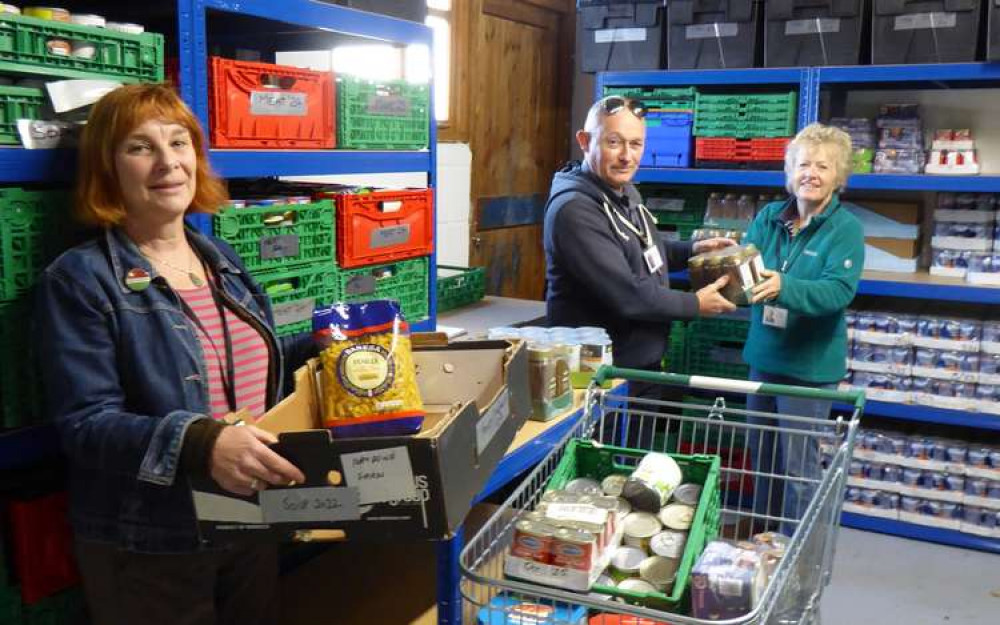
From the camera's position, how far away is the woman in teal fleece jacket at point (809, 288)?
3.28m

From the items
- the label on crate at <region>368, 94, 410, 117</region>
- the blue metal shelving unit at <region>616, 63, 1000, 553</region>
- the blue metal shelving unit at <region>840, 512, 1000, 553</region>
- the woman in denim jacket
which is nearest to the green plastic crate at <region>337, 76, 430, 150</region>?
the label on crate at <region>368, 94, 410, 117</region>

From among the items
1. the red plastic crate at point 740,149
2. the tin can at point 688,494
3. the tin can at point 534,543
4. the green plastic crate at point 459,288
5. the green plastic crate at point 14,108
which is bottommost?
the tin can at point 688,494

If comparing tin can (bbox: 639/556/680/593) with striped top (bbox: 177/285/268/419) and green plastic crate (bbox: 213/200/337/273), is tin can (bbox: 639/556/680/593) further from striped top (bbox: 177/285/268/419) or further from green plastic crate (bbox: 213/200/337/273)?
green plastic crate (bbox: 213/200/337/273)

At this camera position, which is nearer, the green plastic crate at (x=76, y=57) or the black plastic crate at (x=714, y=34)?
the green plastic crate at (x=76, y=57)

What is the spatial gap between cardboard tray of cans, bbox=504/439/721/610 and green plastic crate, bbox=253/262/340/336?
0.89 meters

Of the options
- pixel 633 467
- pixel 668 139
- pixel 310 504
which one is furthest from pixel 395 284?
pixel 668 139

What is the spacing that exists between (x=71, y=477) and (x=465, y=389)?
0.75m

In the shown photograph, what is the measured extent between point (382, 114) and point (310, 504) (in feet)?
5.11

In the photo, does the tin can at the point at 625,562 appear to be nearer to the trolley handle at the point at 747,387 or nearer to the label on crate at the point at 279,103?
the trolley handle at the point at 747,387

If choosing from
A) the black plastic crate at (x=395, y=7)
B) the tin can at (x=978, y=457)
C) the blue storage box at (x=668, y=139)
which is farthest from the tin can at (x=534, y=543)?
the blue storage box at (x=668, y=139)

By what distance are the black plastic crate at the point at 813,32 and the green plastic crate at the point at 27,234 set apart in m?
3.45

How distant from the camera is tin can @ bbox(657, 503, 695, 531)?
5.49 ft

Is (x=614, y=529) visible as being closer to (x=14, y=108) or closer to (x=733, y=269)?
(x=14, y=108)

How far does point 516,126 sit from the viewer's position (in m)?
6.40
